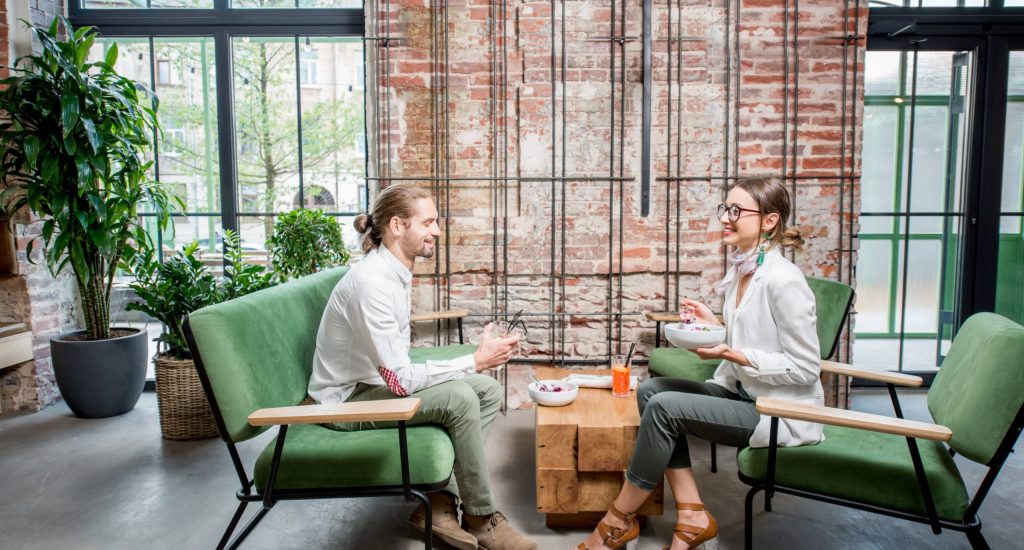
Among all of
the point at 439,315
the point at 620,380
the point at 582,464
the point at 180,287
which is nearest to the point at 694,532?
the point at 582,464

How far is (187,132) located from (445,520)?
3.30 m

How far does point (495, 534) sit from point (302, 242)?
2017mm

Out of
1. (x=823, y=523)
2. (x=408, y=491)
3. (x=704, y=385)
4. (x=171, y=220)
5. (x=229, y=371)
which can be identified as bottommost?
(x=823, y=523)

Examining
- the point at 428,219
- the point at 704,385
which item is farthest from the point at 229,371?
the point at 704,385

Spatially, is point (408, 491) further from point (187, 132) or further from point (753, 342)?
point (187, 132)

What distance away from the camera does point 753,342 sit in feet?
7.14

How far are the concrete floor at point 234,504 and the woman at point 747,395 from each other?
0.79 ft

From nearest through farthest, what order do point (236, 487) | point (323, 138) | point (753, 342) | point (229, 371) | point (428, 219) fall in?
point (229, 371) → point (753, 342) → point (428, 219) → point (236, 487) → point (323, 138)

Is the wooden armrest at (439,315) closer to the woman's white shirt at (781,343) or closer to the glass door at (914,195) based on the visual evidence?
the woman's white shirt at (781,343)

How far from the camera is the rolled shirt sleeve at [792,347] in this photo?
2.05 metres

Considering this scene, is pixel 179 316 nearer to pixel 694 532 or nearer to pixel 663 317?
pixel 663 317

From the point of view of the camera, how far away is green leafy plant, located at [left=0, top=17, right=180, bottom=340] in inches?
130

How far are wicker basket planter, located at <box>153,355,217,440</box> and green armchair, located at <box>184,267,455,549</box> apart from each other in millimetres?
1367

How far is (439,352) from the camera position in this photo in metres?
3.24
